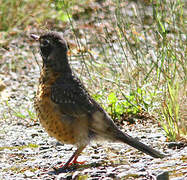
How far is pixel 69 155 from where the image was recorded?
210 inches

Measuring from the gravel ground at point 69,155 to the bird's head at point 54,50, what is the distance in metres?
1.05

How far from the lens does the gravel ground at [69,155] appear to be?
424cm

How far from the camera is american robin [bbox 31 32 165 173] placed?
15.2 ft

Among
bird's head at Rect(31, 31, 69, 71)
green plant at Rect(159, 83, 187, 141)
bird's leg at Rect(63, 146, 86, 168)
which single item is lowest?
bird's leg at Rect(63, 146, 86, 168)

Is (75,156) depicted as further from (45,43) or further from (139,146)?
(45,43)

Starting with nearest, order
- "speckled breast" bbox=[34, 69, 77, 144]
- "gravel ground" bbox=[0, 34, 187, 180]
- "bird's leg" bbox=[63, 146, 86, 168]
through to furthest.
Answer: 1. "gravel ground" bbox=[0, 34, 187, 180]
2. "speckled breast" bbox=[34, 69, 77, 144]
3. "bird's leg" bbox=[63, 146, 86, 168]

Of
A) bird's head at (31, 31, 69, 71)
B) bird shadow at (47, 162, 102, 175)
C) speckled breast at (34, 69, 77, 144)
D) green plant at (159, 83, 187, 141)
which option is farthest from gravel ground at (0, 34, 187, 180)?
bird's head at (31, 31, 69, 71)

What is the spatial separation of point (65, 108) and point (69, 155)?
2.87ft

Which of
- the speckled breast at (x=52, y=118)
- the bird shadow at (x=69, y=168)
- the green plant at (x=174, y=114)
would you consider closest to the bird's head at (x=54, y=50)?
the speckled breast at (x=52, y=118)

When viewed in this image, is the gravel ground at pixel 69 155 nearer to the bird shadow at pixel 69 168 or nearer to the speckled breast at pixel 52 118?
the bird shadow at pixel 69 168

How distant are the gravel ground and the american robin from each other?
0.72 feet

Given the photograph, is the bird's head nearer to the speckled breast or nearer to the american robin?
the american robin

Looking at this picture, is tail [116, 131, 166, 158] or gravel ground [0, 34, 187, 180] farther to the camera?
tail [116, 131, 166, 158]

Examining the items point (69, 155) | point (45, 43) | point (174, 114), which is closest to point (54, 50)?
point (45, 43)
